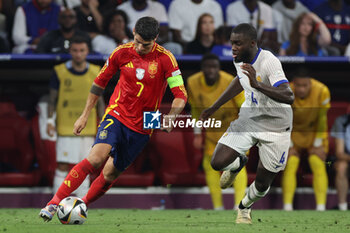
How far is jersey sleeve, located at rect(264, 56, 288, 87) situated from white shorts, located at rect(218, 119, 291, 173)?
0.70 m

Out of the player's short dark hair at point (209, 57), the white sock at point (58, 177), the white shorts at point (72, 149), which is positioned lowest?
the white sock at point (58, 177)

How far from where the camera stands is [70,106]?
387 inches

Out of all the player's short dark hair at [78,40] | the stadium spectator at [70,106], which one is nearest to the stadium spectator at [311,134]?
the stadium spectator at [70,106]

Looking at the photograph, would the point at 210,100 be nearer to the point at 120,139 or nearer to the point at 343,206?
the point at 343,206

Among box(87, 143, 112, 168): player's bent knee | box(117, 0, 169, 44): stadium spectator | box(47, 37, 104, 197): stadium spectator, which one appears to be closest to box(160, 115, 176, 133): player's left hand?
box(87, 143, 112, 168): player's bent knee

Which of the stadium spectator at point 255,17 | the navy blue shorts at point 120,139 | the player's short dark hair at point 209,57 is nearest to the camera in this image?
the navy blue shorts at point 120,139

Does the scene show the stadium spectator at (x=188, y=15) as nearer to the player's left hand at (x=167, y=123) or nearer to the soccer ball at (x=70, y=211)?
the player's left hand at (x=167, y=123)

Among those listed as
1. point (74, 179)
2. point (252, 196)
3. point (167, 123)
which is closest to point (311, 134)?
point (252, 196)

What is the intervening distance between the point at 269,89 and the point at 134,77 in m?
1.23

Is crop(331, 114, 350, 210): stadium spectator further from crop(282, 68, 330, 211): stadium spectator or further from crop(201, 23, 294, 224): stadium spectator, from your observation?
crop(201, 23, 294, 224): stadium spectator

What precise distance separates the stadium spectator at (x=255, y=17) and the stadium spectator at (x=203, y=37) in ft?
1.85

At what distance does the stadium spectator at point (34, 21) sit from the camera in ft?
33.7

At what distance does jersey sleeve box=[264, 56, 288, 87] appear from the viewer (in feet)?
20.6

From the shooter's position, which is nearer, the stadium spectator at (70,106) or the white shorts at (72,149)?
the stadium spectator at (70,106)
